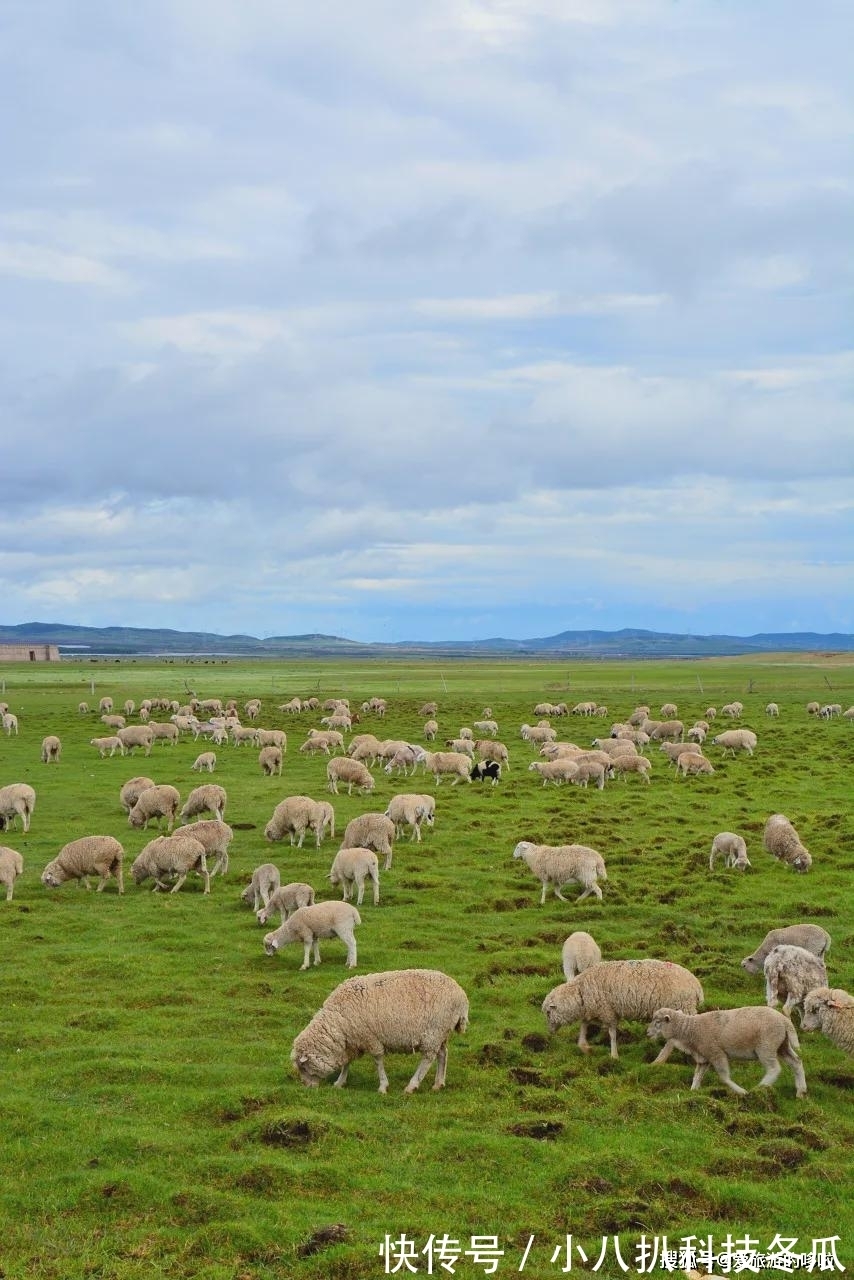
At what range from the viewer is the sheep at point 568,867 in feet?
66.7

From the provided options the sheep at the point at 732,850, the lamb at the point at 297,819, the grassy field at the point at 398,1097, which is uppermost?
the lamb at the point at 297,819

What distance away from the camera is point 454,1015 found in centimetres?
1214

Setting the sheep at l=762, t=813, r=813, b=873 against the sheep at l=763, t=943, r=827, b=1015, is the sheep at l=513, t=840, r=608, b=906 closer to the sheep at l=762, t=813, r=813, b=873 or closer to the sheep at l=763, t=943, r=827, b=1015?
the sheep at l=762, t=813, r=813, b=873

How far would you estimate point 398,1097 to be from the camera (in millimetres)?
11742

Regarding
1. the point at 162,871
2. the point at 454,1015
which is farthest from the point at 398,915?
the point at 454,1015

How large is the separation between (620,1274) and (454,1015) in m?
4.04

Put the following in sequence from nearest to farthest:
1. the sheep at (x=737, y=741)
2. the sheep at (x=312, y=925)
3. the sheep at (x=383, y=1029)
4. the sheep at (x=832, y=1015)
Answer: the sheep at (x=383, y=1029), the sheep at (x=832, y=1015), the sheep at (x=312, y=925), the sheep at (x=737, y=741)

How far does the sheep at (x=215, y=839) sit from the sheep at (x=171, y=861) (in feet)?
1.53

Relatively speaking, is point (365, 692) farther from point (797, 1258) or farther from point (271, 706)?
point (797, 1258)

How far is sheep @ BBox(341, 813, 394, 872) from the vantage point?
2261cm

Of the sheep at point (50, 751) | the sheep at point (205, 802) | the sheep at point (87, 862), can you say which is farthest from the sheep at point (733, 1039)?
the sheep at point (50, 751)

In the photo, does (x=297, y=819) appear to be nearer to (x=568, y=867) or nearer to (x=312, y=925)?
(x=568, y=867)

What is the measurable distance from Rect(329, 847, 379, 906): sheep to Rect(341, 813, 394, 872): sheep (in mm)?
2390

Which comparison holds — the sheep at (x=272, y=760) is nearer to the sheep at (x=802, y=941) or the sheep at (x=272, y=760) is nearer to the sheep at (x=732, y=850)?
the sheep at (x=732, y=850)
